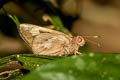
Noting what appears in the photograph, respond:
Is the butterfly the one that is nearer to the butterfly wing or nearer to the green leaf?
the butterfly wing

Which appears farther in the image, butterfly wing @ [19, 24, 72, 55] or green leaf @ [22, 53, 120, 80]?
butterfly wing @ [19, 24, 72, 55]

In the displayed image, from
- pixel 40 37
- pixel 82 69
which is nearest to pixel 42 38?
pixel 40 37

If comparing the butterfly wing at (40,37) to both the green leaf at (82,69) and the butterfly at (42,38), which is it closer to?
the butterfly at (42,38)

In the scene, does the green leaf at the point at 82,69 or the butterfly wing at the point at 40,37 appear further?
the butterfly wing at the point at 40,37

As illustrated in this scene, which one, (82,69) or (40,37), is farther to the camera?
(40,37)

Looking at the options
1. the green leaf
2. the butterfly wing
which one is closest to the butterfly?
the butterfly wing

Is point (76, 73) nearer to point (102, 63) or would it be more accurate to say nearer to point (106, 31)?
point (102, 63)

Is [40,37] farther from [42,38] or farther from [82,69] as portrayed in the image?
[82,69]

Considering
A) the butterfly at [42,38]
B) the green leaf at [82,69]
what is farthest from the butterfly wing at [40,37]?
the green leaf at [82,69]

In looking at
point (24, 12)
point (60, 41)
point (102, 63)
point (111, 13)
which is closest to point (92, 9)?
point (111, 13)

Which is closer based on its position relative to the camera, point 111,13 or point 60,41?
point 60,41

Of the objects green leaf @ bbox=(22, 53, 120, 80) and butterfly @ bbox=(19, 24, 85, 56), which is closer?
green leaf @ bbox=(22, 53, 120, 80)
